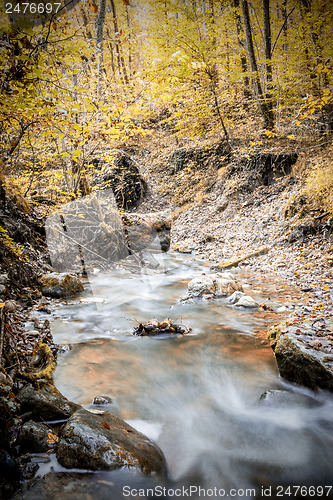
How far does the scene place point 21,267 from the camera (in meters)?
6.30

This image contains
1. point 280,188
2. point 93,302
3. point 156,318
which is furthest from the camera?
point 280,188

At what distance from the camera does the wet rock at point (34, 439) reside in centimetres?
227

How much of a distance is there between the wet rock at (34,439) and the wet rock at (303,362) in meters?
2.88

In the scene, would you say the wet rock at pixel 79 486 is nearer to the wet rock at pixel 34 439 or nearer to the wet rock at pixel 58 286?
the wet rock at pixel 34 439

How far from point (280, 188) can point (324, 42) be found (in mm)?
4818

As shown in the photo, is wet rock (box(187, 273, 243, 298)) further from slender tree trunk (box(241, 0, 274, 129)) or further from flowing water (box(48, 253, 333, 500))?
slender tree trunk (box(241, 0, 274, 129))

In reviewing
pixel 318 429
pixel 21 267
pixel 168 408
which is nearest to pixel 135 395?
pixel 168 408

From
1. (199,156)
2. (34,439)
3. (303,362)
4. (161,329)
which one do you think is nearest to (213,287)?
(161,329)

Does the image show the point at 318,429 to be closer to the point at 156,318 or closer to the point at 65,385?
the point at 65,385

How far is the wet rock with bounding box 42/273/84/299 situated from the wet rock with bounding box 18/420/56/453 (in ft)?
14.9

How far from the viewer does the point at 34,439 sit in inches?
A: 90.1

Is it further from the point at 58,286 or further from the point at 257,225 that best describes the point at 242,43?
the point at 58,286

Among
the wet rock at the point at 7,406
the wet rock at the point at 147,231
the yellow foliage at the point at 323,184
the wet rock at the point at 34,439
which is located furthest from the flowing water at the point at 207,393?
the wet rock at the point at 147,231

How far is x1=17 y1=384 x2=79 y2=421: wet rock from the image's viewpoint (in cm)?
259
